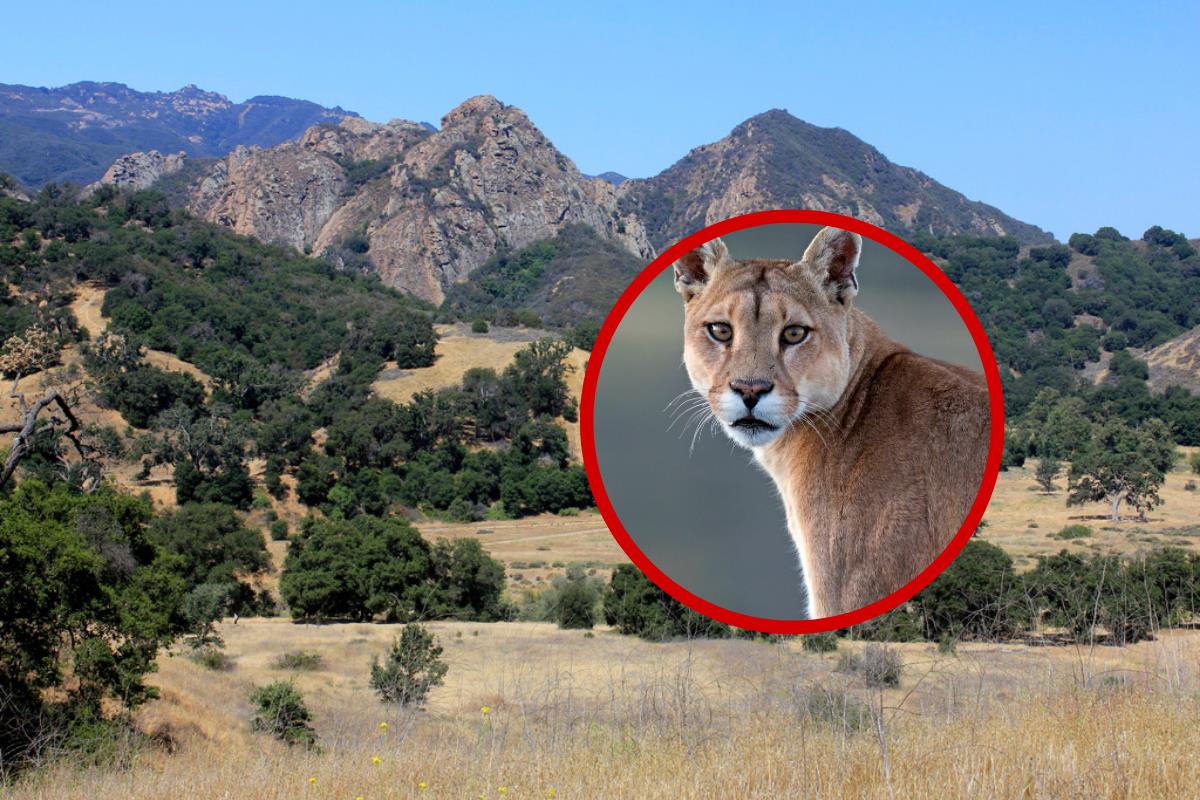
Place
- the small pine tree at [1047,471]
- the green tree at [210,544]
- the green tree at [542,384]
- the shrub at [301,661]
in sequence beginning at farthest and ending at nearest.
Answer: the green tree at [542,384] < the small pine tree at [1047,471] < the green tree at [210,544] < the shrub at [301,661]

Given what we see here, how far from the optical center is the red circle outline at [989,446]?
9.00 ft

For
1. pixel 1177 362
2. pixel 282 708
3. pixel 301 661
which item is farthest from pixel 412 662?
pixel 1177 362

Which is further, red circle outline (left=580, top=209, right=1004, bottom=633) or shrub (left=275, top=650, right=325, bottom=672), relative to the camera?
shrub (left=275, top=650, right=325, bottom=672)

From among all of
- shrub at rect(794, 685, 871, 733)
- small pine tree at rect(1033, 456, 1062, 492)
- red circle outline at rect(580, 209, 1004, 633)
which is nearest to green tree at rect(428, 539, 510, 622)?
small pine tree at rect(1033, 456, 1062, 492)

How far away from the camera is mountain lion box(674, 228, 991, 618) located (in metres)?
2.42

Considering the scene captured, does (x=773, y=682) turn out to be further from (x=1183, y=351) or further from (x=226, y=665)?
(x=1183, y=351)

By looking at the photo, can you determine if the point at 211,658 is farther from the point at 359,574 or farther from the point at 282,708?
the point at 282,708

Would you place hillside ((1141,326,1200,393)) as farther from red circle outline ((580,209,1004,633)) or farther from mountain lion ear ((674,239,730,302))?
mountain lion ear ((674,239,730,302))

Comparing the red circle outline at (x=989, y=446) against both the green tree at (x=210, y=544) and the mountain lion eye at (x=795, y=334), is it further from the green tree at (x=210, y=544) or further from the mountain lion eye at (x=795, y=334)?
the green tree at (x=210, y=544)

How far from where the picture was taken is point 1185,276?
160875 mm

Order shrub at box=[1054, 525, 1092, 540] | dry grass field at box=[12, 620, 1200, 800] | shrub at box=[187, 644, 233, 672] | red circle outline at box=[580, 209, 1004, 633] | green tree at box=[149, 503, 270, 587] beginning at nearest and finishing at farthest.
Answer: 1. red circle outline at box=[580, 209, 1004, 633]
2. dry grass field at box=[12, 620, 1200, 800]
3. shrub at box=[187, 644, 233, 672]
4. shrub at box=[1054, 525, 1092, 540]
5. green tree at box=[149, 503, 270, 587]

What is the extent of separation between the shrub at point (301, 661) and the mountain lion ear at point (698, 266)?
1366 inches

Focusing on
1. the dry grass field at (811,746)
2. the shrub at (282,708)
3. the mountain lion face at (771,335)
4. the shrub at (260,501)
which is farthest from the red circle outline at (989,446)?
the shrub at (260,501)

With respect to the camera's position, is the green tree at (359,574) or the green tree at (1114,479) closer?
the green tree at (359,574)
